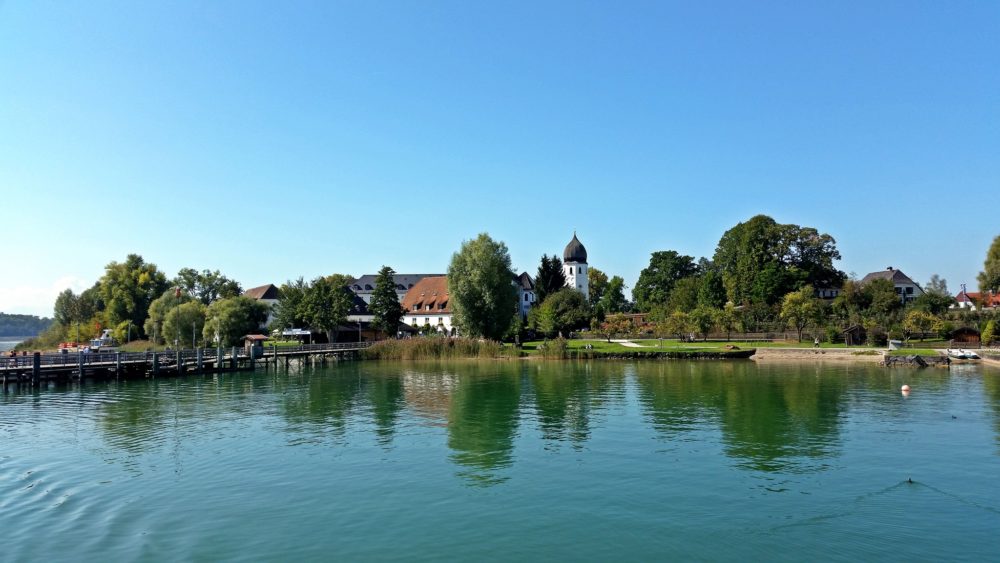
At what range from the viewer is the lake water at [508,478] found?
13.2 m

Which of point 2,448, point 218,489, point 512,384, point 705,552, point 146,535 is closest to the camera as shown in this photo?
point 705,552

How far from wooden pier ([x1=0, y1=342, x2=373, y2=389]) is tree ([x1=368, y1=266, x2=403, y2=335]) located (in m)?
19.2

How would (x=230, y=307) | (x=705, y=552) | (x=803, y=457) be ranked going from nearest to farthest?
(x=705, y=552) → (x=803, y=457) → (x=230, y=307)

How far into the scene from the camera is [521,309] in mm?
116062

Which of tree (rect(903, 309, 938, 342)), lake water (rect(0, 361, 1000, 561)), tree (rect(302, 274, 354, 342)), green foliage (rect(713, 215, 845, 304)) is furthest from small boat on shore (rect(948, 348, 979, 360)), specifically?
tree (rect(302, 274, 354, 342))

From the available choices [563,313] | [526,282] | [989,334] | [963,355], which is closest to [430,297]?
[526,282]

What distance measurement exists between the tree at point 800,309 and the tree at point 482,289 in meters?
31.1

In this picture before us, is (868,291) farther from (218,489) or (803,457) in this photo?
(218,489)

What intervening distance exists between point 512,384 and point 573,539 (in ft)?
99.2

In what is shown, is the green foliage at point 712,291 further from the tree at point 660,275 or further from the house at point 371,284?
the house at point 371,284

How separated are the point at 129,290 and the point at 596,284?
8644 centimetres

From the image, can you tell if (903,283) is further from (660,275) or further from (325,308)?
(325,308)

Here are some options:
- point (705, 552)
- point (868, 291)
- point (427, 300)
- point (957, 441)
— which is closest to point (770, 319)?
point (868, 291)

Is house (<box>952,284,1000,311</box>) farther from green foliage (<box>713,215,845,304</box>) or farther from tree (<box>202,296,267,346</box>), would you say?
tree (<box>202,296,267,346</box>)
